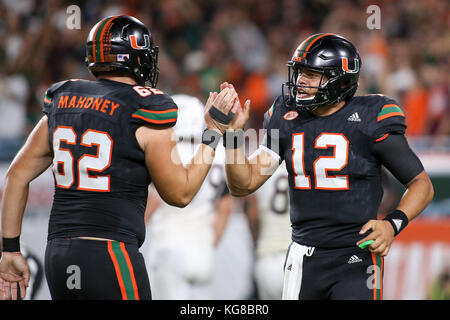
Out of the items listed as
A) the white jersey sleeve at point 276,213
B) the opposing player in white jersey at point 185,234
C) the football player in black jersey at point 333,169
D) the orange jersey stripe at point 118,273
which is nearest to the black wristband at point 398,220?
the football player in black jersey at point 333,169

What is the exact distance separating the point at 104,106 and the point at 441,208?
3729 millimetres

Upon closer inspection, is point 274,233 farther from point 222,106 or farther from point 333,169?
point 222,106

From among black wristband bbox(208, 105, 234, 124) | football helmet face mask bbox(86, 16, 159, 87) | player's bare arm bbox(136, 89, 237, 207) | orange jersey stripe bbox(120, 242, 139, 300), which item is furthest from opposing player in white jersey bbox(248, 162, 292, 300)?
orange jersey stripe bbox(120, 242, 139, 300)

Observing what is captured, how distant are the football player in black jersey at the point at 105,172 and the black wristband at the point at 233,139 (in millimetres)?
256

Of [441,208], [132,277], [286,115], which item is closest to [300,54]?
[286,115]

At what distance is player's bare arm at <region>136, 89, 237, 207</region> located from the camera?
308cm

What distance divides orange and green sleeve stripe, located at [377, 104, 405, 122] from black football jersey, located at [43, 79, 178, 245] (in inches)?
42.6

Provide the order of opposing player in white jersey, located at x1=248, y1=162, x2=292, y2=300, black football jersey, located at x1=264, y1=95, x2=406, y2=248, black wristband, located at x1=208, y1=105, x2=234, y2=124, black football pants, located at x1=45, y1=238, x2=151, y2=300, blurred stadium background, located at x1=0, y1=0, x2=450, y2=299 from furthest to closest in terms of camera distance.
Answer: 1. blurred stadium background, located at x1=0, y1=0, x2=450, y2=299
2. opposing player in white jersey, located at x1=248, y1=162, x2=292, y2=300
3. black football jersey, located at x1=264, y1=95, x2=406, y2=248
4. black wristband, located at x1=208, y1=105, x2=234, y2=124
5. black football pants, located at x1=45, y1=238, x2=151, y2=300

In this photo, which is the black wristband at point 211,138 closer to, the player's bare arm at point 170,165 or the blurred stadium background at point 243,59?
the player's bare arm at point 170,165

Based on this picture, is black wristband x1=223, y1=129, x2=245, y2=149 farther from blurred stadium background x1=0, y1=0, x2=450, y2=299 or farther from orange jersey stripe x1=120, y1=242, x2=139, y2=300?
blurred stadium background x1=0, y1=0, x2=450, y2=299

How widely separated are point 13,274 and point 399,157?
1957 mm

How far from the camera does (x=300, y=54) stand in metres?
3.70

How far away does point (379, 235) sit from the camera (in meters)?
3.28

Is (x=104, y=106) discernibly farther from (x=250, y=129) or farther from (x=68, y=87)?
(x=250, y=129)
